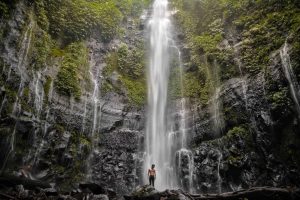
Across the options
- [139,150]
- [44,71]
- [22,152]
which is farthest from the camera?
[139,150]

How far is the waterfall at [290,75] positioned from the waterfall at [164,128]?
521cm

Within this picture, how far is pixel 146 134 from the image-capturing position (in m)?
15.0

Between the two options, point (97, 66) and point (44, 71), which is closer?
point (44, 71)

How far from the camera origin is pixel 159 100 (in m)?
16.2

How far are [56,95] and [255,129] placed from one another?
9.19 metres

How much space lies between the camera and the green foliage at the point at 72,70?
1391cm

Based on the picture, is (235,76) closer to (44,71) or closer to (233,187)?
(233,187)

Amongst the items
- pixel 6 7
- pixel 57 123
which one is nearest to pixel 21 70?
pixel 6 7

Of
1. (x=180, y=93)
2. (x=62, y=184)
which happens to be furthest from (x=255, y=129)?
(x=62, y=184)

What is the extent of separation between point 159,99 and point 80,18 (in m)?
6.56

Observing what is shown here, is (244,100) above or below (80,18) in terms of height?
below

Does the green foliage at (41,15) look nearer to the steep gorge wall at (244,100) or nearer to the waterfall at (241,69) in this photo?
the steep gorge wall at (244,100)

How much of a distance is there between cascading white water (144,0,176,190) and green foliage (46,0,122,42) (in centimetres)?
287

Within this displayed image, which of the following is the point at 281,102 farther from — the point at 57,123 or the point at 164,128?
the point at 57,123
